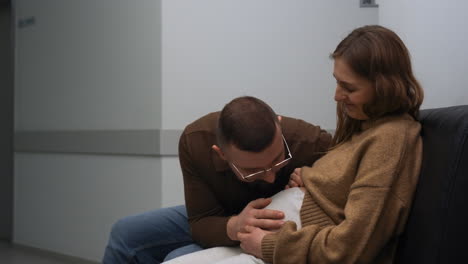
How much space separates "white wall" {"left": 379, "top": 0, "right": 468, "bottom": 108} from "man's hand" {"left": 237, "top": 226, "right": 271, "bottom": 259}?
0.87 m

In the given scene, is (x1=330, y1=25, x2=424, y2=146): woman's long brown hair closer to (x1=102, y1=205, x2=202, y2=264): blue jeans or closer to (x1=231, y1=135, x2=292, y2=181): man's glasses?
(x1=231, y1=135, x2=292, y2=181): man's glasses

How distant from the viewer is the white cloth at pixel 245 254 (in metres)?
1.33

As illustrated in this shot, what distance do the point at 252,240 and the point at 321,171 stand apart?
282 mm

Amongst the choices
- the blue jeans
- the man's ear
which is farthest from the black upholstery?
the blue jeans

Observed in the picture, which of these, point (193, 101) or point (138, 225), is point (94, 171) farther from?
point (138, 225)

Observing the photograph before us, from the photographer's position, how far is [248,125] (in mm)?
1388

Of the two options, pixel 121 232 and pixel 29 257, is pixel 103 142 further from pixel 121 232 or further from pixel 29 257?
pixel 121 232

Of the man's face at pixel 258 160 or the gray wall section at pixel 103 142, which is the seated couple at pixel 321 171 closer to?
the man's face at pixel 258 160

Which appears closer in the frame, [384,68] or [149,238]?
[384,68]

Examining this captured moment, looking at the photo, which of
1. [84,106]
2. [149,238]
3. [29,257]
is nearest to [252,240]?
[149,238]

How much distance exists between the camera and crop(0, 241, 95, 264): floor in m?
3.70

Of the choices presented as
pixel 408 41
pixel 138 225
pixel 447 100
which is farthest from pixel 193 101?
pixel 447 100

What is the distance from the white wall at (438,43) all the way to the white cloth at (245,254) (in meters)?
0.72

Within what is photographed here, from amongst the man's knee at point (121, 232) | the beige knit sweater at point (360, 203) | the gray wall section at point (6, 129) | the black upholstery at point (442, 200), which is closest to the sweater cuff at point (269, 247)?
the beige knit sweater at point (360, 203)
